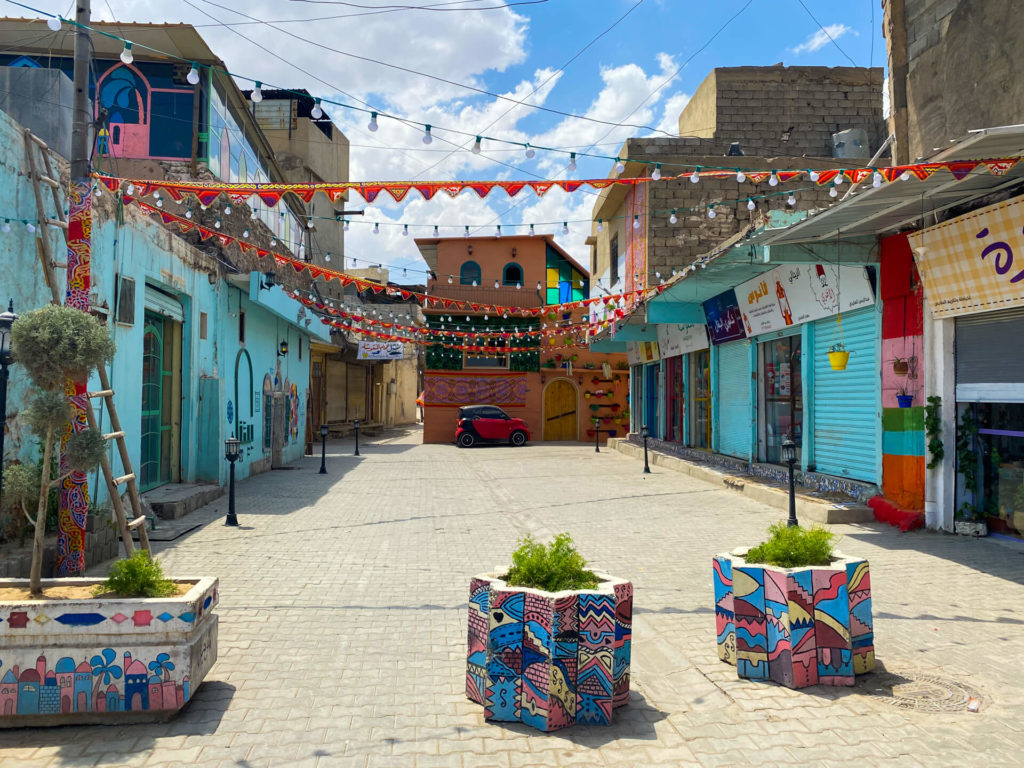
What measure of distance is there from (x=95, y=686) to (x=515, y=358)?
25818 mm

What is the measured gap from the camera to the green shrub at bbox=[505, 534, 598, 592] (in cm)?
383

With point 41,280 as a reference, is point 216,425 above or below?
below

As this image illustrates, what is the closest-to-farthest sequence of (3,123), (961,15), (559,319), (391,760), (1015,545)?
1. (391,760)
2. (3,123)
3. (1015,545)
4. (961,15)
5. (559,319)

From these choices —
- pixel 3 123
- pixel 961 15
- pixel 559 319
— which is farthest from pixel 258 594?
pixel 559 319

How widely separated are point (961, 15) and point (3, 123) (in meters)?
10.8

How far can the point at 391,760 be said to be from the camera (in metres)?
3.33

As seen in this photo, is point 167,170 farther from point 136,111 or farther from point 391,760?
point 391,760

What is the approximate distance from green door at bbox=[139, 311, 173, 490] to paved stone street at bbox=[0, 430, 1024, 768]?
2.63 meters

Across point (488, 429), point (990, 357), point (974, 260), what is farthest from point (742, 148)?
point (488, 429)

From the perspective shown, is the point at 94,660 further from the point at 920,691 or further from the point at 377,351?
the point at 377,351

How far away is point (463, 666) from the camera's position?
4.53m

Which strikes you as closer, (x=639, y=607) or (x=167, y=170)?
(x=639, y=607)

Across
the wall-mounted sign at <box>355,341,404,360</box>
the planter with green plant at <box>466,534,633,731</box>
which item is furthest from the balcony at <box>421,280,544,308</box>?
the planter with green plant at <box>466,534,633,731</box>

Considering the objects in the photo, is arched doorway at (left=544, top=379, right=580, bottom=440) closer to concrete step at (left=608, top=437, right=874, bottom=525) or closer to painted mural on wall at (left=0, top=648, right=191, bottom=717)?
concrete step at (left=608, top=437, right=874, bottom=525)
